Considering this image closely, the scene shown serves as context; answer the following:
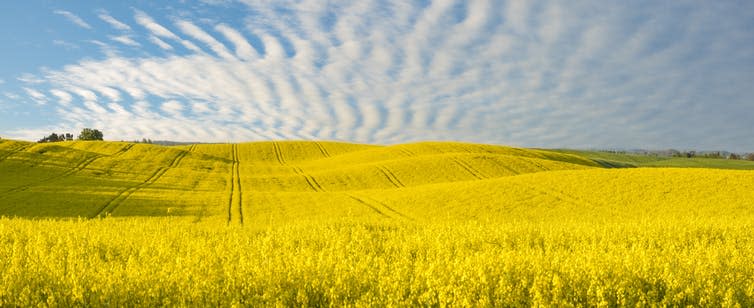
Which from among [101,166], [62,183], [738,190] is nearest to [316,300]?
[738,190]

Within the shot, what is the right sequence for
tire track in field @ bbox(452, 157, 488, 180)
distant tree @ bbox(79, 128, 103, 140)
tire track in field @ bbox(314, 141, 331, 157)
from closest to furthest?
tire track in field @ bbox(452, 157, 488, 180)
tire track in field @ bbox(314, 141, 331, 157)
distant tree @ bbox(79, 128, 103, 140)

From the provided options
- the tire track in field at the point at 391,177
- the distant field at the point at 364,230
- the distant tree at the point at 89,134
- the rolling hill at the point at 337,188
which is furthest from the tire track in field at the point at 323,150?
the distant tree at the point at 89,134

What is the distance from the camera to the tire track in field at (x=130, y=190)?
3966 centimetres

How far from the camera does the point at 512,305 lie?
7.13 meters

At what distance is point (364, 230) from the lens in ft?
50.0

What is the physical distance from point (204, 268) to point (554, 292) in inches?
234

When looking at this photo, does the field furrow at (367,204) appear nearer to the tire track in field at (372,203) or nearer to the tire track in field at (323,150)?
the tire track in field at (372,203)

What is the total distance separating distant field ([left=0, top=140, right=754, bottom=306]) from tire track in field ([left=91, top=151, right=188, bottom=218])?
1.43ft

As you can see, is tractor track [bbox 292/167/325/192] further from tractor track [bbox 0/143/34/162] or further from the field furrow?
tractor track [bbox 0/143/34/162]

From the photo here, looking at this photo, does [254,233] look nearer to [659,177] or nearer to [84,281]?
[84,281]

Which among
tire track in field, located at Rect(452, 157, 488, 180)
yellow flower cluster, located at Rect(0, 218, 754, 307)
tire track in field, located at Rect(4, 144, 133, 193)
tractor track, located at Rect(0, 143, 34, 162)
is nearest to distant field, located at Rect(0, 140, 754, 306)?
yellow flower cluster, located at Rect(0, 218, 754, 307)

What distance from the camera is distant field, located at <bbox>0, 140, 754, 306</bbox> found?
748 centimetres

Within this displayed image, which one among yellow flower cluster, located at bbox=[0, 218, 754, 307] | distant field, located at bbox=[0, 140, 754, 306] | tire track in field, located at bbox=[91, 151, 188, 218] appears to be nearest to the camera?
yellow flower cluster, located at bbox=[0, 218, 754, 307]

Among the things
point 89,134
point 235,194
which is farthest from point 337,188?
A: point 89,134
